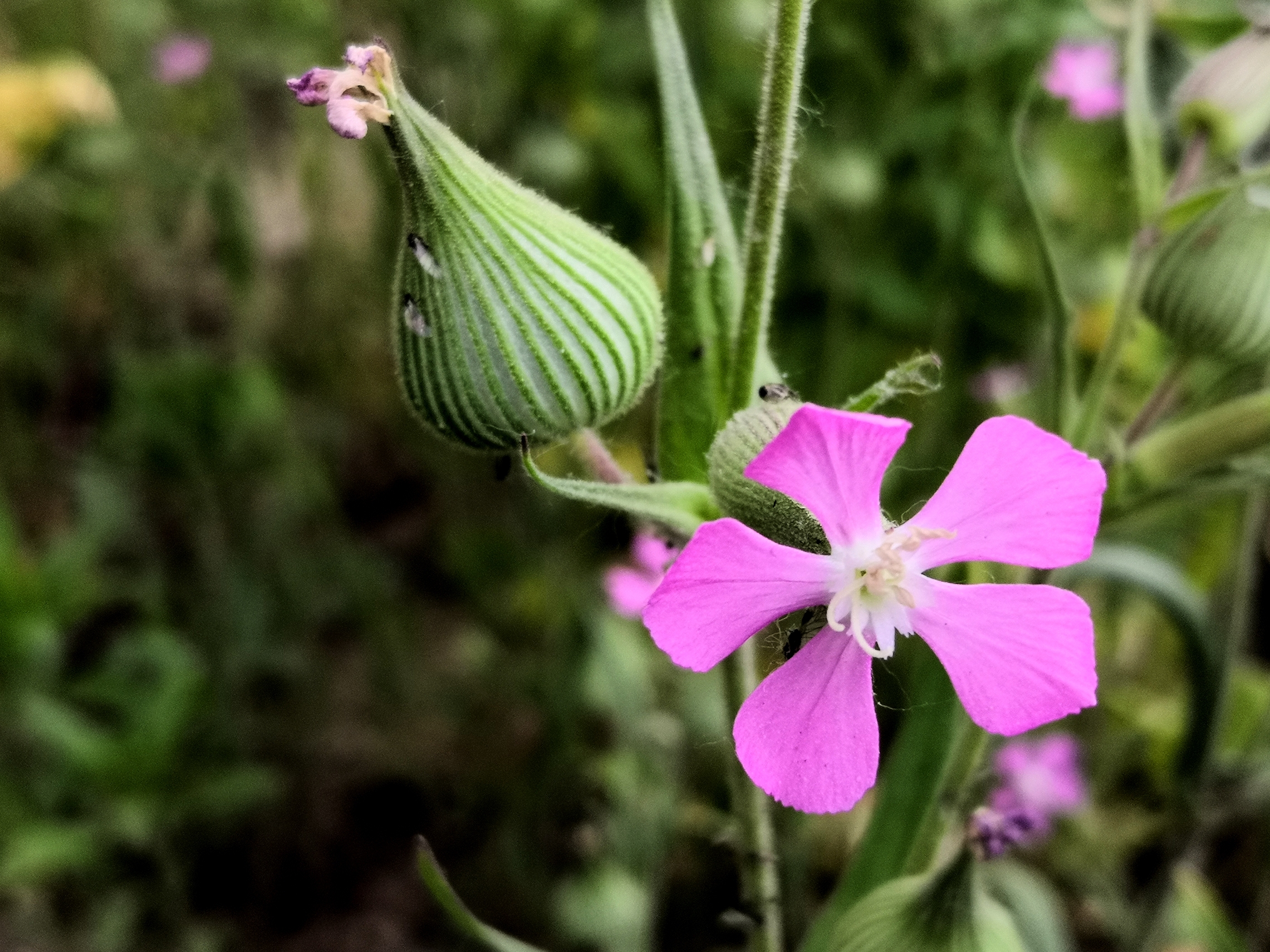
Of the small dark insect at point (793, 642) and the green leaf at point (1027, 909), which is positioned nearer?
the small dark insect at point (793, 642)

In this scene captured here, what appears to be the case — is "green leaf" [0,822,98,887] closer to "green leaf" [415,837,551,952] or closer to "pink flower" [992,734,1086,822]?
"green leaf" [415,837,551,952]

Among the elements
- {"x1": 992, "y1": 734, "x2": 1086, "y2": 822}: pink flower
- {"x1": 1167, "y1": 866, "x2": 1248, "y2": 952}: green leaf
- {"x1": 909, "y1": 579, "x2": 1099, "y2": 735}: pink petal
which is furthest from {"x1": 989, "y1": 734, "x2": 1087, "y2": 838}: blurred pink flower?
{"x1": 909, "y1": 579, "x2": 1099, "y2": 735}: pink petal

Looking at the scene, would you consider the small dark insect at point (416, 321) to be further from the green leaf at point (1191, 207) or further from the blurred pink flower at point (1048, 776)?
the blurred pink flower at point (1048, 776)

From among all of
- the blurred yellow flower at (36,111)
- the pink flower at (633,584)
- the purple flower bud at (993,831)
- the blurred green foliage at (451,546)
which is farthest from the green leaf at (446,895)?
the blurred yellow flower at (36,111)

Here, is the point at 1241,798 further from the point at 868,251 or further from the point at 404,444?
the point at 404,444

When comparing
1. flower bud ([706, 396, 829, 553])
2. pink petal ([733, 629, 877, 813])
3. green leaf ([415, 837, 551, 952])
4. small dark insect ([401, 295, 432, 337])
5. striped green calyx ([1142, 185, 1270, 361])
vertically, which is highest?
striped green calyx ([1142, 185, 1270, 361])

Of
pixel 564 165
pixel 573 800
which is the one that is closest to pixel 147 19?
pixel 564 165

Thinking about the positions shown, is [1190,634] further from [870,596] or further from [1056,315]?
[870,596]
